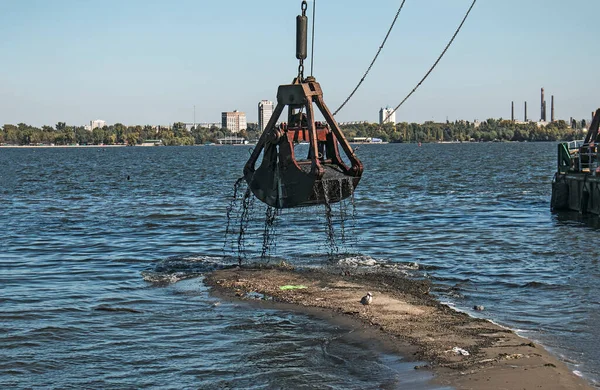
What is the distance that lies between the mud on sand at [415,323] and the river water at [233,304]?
1.43 feet

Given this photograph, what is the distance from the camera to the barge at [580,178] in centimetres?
3234

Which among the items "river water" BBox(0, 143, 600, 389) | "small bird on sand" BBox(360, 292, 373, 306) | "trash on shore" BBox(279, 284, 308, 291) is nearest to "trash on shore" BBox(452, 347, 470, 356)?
"river water" BBox(0, 143, 600, 389)

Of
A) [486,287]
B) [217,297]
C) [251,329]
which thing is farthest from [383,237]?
[251,329]

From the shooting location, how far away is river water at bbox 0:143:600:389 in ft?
39.5

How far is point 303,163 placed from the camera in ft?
54.2

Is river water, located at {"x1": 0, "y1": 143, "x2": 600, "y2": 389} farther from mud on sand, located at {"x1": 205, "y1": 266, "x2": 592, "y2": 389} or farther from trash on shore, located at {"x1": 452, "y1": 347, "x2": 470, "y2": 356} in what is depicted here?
trash on shore, located at {"x1": 452, "y1": 347, "x2": 470, "y2": 356}

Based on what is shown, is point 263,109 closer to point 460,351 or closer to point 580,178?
point 580,178

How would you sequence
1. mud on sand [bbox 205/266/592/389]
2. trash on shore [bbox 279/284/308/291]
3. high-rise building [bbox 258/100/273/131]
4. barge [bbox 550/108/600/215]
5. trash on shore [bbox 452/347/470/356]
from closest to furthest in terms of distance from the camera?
mud on sand [bbox 205/266/592/389] < trash on shore [bbox 452/347/470/356] < trash on shore [bbox 279/284/308/291] < barge [bbox 550/108/600/215] < high-rise building [bbox 258/100/273/131]

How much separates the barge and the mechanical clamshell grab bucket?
18.7 meters

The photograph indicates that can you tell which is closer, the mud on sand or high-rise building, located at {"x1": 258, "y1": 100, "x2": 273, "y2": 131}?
the mud on sand

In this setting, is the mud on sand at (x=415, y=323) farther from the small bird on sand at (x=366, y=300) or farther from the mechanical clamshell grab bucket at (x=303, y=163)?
the mechanical clamshell grab bucket at (x=303, y=163)

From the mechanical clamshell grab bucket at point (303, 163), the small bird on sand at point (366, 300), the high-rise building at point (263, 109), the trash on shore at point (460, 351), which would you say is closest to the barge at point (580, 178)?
the high-rise building at point (263, 109)

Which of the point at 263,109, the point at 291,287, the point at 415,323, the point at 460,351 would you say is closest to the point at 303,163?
the point at 291,287

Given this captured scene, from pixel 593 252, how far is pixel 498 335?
11.7 m
